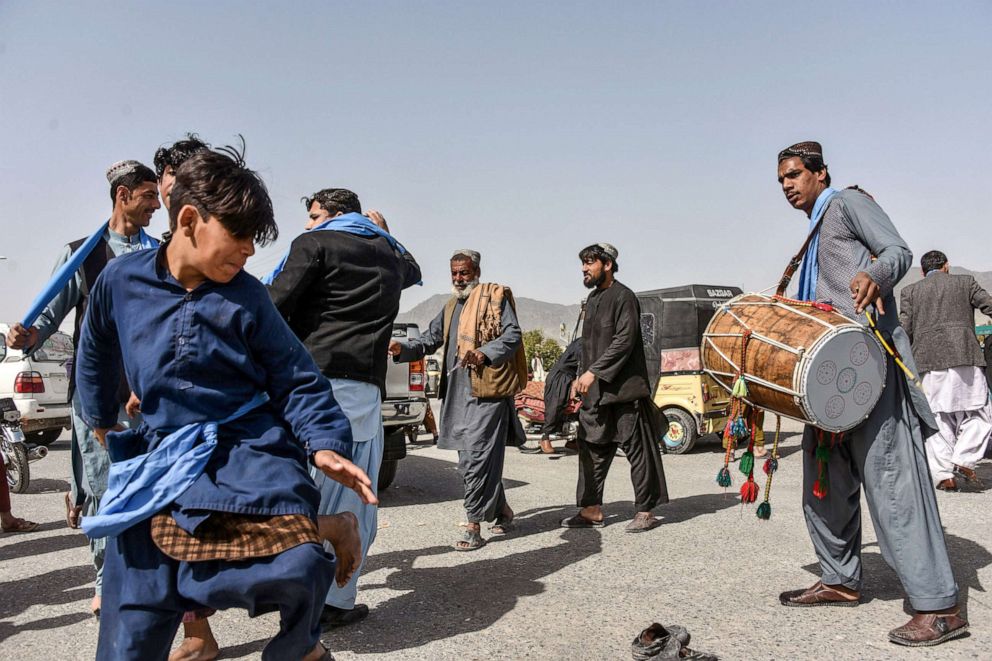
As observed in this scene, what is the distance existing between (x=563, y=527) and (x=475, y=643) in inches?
101

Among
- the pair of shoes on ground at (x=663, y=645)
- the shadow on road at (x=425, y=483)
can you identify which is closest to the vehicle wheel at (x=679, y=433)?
the shadow on road at (x=425, y=483)

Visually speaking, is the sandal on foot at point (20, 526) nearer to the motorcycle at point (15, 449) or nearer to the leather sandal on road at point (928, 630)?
the motorcycle at point (15, 449)

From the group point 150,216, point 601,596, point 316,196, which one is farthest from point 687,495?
point 150,216

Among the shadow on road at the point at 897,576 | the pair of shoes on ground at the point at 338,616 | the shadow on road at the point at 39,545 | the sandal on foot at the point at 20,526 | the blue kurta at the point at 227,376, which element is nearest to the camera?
A: the blue kurta at the point at 227,376

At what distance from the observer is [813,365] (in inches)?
136

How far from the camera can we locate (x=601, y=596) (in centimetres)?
413

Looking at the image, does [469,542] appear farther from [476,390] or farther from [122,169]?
[122,169]

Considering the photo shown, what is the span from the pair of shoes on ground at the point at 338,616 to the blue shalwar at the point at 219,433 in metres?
1.69

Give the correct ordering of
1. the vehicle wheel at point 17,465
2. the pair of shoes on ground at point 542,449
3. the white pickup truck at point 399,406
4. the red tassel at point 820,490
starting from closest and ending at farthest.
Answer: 1. the red tassel at point 820,490
2. the white pickup truck at point 399,406
3. the vehicle wheel at point 17,465
4. the pair of shoes on ground at point 542,449

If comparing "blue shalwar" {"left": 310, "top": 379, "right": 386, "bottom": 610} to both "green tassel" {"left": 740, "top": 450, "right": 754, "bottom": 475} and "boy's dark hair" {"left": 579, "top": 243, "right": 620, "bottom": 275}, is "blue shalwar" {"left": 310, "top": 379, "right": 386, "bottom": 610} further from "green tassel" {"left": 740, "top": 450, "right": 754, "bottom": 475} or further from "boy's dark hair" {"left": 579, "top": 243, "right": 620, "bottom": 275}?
"boy's dark hair" {"left": 579, "top": 243, "right": 620, "bottom": 275}

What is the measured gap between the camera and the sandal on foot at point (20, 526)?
6.07 m

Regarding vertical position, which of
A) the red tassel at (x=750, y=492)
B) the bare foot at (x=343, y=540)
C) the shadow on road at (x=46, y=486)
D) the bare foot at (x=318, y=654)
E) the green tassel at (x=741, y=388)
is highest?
A: the green tassel at (x=741, y=388)

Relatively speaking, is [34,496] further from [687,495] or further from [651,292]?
[651,292]

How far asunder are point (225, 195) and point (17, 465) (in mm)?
7157
